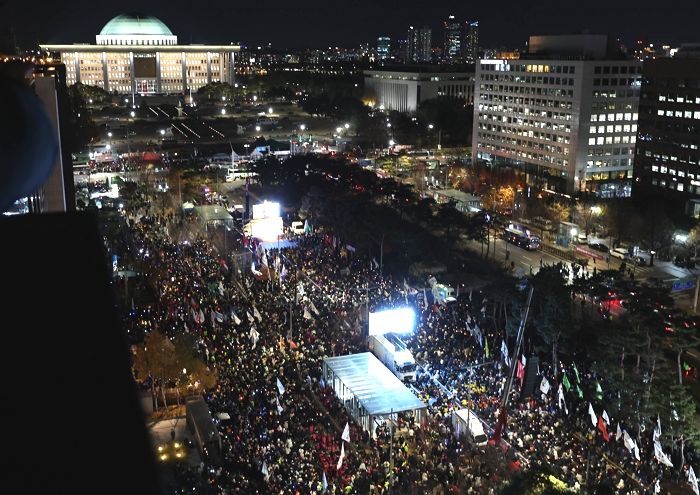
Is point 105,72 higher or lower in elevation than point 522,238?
higher

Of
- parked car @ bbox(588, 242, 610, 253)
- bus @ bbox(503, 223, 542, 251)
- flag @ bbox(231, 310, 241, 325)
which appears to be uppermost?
flag @ bbox(231, 310, 241, 325)

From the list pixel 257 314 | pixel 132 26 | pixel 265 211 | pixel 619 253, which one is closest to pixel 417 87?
pixel 132 26

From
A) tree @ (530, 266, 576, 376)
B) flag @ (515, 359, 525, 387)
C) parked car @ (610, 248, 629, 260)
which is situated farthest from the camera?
parked car @ (610, 248, 629, 260)

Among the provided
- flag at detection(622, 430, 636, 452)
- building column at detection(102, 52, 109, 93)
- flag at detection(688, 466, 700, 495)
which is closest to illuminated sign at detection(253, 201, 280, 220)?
flag at detection(622, 430, 636, 452)

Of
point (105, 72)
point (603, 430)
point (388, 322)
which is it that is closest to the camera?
point (603, 430)

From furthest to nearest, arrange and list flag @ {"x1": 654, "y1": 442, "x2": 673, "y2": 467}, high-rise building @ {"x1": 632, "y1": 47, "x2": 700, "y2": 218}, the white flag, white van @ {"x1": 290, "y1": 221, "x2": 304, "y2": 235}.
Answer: high-rise building @ {"x1": 632, "y1": 47, "x2": 700, "y2": 218} < white van @ {"x1": 290, "y1": 221, "x2": 304, "y2": 235} < the white flag < flag @ {"x1": 654, "y1": 442, "x2": 673, "y2": 467}

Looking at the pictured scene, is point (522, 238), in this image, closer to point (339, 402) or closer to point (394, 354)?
point (394, 354)

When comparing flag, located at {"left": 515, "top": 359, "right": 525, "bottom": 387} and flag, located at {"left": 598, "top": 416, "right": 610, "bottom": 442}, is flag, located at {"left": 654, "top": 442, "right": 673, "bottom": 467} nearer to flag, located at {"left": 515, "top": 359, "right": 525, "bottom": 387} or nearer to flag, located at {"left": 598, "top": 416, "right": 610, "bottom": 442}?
flag, located at {"left": 598, "top": 416, "right": 610, "bottom": 442}
